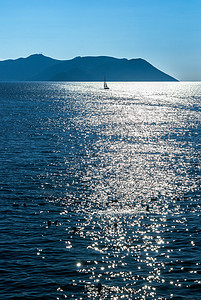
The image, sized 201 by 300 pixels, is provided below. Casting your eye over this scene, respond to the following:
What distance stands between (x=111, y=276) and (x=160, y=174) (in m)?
41.0

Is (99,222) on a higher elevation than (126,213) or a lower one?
lower

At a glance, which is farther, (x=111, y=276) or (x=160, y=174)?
(x=160, y=174)

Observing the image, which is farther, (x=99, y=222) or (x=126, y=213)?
(x=126, y=213)

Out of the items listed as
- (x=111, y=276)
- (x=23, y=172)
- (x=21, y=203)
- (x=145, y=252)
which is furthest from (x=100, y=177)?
(x=111, y=276)

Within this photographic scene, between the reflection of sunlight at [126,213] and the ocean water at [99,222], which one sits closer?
the ocean water at [99,222]

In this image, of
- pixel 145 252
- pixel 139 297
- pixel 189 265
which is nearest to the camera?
pixel 139 297

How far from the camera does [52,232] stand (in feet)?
140

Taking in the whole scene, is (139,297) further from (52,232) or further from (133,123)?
(133,123)

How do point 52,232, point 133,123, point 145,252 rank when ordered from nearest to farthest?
1. point 145,252
2. point 52,232
3. point 133,123

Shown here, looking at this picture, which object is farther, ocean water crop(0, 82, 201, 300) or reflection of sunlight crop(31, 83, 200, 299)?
reflection of sunlight crop(31, 83, 200, 299)

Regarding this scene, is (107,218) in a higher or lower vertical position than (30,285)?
higher

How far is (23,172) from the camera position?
69.6 meters

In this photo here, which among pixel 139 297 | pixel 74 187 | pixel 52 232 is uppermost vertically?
pixel 74 187

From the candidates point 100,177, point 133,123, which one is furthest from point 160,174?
point 133,123
